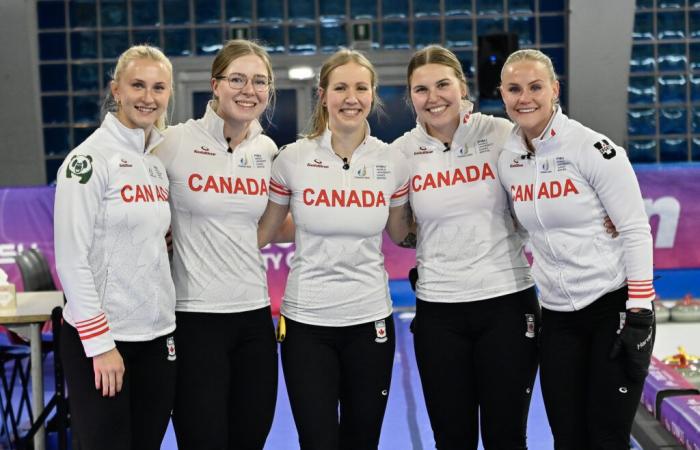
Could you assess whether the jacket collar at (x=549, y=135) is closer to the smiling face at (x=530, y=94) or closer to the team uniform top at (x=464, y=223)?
the smiling face at (x=530, y=94)

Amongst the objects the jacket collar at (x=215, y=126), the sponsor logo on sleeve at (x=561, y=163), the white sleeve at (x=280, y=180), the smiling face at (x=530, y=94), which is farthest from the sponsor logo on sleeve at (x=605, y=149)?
the jacket collar at (x=215, y=126)

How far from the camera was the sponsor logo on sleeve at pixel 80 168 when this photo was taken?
113 inches

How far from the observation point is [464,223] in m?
3.35

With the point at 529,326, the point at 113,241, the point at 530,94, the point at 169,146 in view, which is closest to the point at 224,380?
the point at 113,241

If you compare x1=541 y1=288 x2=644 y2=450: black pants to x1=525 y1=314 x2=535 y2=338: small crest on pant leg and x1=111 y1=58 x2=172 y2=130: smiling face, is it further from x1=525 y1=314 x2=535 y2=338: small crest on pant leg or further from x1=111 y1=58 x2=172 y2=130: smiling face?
x1=111 y1=58 x2=172 y2=130: smiling face

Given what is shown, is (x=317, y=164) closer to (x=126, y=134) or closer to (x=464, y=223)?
(x=464, y=223)

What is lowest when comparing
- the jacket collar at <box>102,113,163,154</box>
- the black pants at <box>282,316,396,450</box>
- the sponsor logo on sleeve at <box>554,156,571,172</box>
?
the black pants at <box>282,316,396,450</box>

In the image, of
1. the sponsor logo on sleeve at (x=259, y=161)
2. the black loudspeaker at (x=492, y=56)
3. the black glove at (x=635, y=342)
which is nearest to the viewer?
the black glove at (x=635, y=342)

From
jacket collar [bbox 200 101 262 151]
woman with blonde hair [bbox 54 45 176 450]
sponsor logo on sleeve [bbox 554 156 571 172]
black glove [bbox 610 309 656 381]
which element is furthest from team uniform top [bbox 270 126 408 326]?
black glove [bbox 610 309 656 381]

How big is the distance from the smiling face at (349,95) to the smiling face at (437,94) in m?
0.20

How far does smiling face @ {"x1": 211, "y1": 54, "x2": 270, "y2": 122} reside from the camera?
3.32 metres

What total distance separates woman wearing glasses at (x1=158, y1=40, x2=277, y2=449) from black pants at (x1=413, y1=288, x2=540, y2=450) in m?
0.62

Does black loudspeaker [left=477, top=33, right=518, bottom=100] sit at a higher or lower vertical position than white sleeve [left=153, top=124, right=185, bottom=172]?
higher

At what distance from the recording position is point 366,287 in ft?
10.8
